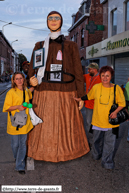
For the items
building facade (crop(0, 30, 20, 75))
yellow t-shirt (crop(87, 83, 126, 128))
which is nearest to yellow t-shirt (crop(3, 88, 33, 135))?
yellow t-shirt (crop(87, 83, 126, 128))

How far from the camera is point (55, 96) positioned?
3520 mm

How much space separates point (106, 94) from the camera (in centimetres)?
334

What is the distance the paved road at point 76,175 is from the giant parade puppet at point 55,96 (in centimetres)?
15

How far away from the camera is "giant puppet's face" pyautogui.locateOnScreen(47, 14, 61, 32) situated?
3.57 metres

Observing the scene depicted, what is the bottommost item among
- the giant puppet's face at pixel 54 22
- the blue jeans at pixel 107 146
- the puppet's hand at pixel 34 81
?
the blue jeans at pixel 107 146

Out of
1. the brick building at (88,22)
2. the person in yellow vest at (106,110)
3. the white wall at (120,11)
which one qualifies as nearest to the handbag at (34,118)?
the person in yellow vest at (106,110)

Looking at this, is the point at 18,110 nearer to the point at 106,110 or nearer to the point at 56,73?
the point at 56,73

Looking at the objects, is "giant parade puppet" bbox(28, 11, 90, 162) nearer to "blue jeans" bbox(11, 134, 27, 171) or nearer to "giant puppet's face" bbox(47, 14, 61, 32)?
"giant puppet's face" bbox(47, 14, 61, 32)

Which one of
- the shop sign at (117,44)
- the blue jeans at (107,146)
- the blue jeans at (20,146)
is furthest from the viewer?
the shop sign at (117,44)

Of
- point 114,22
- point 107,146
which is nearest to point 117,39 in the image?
point 114,22

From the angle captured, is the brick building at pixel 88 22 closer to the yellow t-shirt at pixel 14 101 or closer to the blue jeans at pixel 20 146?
the yellow t-shirt at pixel 14 101

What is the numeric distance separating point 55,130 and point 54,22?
175cm

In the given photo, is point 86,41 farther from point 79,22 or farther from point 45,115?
point 45,115

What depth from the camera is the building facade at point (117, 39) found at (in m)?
13.8
